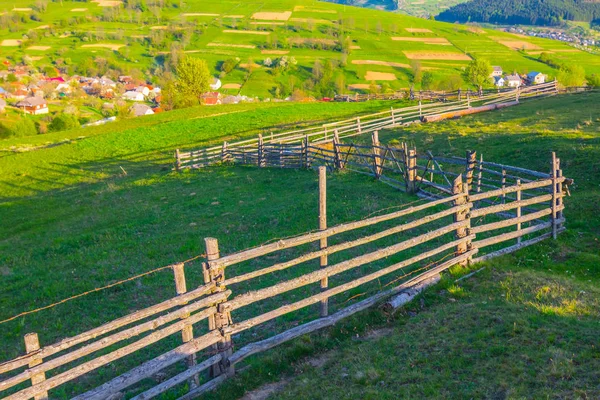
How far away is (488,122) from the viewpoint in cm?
2853

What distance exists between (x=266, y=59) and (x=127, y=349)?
130062 millimetres

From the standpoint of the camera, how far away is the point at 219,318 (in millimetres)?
6945

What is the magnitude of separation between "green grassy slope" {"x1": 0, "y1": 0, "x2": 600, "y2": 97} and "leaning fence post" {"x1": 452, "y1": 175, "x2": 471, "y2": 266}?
95.9 meters

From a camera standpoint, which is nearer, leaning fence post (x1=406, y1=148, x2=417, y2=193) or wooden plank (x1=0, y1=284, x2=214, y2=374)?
wooden plank (x1=0, y1=284, x2=214, y2=374)

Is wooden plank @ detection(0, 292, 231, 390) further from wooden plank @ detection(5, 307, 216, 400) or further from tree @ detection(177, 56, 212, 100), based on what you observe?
tree @ detection(177, 56, 212, 100)

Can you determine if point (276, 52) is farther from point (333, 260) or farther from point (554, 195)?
point (333, 260)

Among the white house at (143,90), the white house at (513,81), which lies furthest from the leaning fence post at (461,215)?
the white house at (143,90)

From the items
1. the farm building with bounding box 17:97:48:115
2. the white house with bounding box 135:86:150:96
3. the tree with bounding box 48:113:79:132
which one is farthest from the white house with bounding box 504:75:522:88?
the farm building with bounding box 17:97:48:115

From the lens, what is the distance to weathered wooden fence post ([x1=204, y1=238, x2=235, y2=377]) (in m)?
6.77

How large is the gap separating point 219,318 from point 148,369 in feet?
3.81

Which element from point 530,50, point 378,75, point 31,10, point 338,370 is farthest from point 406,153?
point 31,10

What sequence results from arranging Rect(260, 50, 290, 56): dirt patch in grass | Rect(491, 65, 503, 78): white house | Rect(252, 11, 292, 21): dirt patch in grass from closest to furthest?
Rect(491, 65, 503, 78): white house
Rect(260, 50, 290, 56): dirt patch in grass
Rect(252, 11, 292, 21): dirt patch in grass

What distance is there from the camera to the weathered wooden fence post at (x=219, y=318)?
22.2 feet

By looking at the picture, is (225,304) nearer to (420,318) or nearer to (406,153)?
(420,318)
